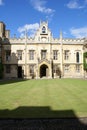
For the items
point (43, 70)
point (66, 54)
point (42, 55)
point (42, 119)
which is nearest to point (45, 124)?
point (42, 119)

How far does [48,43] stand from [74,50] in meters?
5.70

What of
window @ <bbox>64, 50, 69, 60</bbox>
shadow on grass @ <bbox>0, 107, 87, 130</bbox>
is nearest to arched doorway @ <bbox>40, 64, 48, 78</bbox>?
window @ <bbox>64, 50, 69, 60</bbox>

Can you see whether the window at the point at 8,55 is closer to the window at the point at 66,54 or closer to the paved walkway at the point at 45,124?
the window at the point at 66,54

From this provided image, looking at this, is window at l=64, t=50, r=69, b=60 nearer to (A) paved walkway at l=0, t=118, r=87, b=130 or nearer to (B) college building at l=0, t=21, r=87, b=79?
(B) college building at l=0, t=21, r=87, b=79

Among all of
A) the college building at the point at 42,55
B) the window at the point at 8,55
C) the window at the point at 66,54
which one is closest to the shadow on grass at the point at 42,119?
the college building at the point at 42,55

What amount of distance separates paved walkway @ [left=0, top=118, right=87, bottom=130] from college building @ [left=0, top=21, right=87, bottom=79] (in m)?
40.4

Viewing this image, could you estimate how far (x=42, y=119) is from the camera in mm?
8984

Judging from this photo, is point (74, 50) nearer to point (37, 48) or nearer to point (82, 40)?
point (82, 40)

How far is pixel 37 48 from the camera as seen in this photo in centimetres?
5016

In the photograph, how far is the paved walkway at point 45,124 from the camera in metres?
8.05

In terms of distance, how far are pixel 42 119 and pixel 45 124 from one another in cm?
53

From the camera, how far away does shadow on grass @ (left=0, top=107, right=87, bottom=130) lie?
8.24 m

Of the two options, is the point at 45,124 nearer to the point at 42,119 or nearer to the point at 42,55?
the point at 42,119

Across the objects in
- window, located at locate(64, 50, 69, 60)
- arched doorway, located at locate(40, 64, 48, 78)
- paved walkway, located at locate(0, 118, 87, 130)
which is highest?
window, located at locate(64, 50, 69, 60)
